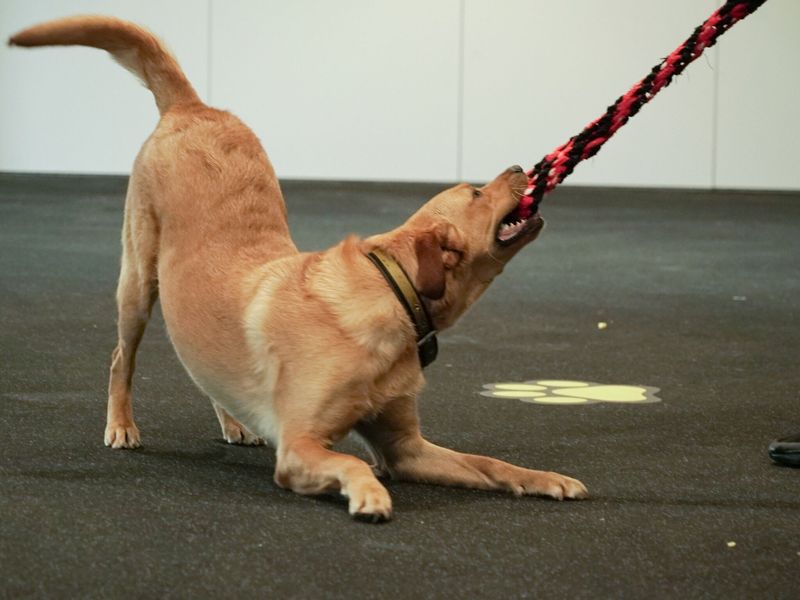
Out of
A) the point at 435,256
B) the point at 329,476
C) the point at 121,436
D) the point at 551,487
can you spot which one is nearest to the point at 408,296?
the point at 435,256

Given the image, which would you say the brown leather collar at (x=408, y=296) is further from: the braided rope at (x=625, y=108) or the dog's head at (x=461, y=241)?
the braided rope at (x=625, y=108)

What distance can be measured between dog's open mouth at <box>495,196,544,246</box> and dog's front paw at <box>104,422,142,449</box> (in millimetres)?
1140

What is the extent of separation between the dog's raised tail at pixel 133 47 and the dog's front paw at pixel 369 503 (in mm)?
1488

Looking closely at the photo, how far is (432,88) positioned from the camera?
40.9ft

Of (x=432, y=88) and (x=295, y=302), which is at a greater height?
Answer: (x=432, y=88)

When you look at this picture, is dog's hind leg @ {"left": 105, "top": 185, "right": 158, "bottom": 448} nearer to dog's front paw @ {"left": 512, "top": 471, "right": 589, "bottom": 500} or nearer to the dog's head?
the dog's head

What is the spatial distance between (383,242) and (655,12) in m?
9.60

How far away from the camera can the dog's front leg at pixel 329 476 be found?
8.92 ft

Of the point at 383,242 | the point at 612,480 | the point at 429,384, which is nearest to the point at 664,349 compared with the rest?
Answer: the point at 429,384

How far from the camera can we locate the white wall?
12.0m

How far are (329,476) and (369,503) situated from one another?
14 centimetres

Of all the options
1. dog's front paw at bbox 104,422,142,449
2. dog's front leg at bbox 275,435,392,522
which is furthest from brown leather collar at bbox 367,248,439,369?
dog's front paw at bbox 104,422,142,449

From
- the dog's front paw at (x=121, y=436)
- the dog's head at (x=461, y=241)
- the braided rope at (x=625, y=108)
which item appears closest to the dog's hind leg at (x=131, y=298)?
the dog's front paw at (x=121, y=436)

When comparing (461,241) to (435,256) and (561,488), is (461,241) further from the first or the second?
(561,488)
